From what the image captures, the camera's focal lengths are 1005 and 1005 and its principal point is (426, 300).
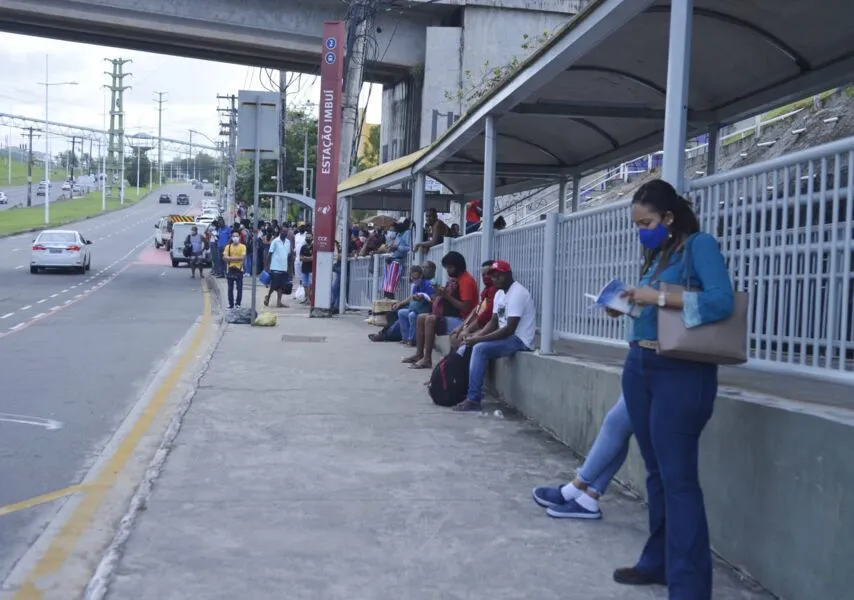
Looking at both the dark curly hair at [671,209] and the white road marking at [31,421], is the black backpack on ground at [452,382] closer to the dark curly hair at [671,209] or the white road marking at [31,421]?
the white road marking at [31,421]

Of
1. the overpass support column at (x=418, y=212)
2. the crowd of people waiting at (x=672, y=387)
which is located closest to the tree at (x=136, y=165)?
the overpass support column at (x=418, y=212)

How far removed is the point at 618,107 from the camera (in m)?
9.47

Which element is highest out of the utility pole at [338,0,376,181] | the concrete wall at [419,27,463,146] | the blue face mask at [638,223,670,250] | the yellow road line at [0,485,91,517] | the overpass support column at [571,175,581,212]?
the concrete wall at [419,27,463,146]

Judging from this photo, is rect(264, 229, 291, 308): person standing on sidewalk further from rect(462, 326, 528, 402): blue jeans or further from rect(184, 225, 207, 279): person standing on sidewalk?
rect(184, 225, 207, 279): person standing on sidewalk

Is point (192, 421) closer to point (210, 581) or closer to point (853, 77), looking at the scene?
point (210, 581)

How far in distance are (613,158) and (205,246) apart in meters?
28.5

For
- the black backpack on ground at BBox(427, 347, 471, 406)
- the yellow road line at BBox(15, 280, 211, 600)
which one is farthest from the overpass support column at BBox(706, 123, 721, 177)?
the yellow road line at BBox(15, 280, 211, 600)

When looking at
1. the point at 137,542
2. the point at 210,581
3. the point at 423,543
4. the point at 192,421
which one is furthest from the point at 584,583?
the point at 192,421

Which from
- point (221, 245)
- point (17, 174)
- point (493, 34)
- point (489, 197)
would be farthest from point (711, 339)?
point (17, 174)

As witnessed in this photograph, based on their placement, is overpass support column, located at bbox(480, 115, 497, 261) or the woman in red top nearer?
overpass support column, located at bbox(480, 115, 497, 261)

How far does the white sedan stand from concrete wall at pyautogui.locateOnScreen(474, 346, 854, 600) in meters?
32.8

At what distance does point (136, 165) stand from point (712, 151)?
6870 inches

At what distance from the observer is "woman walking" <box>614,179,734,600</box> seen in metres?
3.89

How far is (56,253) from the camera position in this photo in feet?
114
